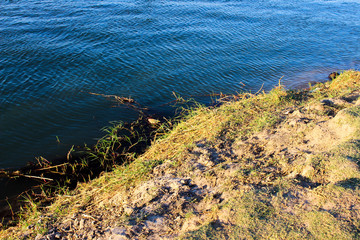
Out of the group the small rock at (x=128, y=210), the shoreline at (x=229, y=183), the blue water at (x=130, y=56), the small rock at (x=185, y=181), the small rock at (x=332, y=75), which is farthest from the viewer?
the small rock at (x=332, y=75)

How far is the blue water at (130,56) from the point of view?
282 inches

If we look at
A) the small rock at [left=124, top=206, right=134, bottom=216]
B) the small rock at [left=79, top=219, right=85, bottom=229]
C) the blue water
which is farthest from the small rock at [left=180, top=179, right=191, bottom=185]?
the blue water

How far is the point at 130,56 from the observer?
33.2 ft

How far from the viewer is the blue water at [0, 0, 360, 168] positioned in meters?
7.17

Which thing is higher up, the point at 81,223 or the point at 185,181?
the point at 185,181

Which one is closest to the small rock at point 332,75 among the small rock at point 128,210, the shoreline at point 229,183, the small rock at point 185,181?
the shoreline at point 229,183

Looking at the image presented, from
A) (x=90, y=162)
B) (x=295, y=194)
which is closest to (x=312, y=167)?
(x=295, y=194)

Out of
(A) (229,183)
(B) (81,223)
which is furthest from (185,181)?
(B) (81,223)

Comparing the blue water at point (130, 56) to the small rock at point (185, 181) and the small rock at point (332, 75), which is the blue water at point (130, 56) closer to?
the small rock at point (332, 75)

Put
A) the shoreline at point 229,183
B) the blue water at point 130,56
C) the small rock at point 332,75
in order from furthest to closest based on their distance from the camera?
the small rock at point 332,75
the blue water at point 130,56
the shoreline at point 229,183

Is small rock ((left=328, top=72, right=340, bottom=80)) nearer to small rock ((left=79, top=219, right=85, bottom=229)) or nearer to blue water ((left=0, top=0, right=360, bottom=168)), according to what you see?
blue water ((left=0, top=0, right=360, bottom=168))

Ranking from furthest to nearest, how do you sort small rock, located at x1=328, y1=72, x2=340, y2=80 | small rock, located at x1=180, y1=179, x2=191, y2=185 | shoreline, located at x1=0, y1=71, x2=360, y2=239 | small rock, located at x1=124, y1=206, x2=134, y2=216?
small rock, located at x1=328, y1=72, x2=340, y2=80, small rock, located at x1=180, y1=179, x2=191, y2=185, small rock, located at x1=124, y1=206, x2=134, y2=216, shoreline, located at x1=0, y1=71, x2=360, y2=239

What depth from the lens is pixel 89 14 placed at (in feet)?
42.8

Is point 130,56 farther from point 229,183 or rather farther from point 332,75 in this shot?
point 229,183
